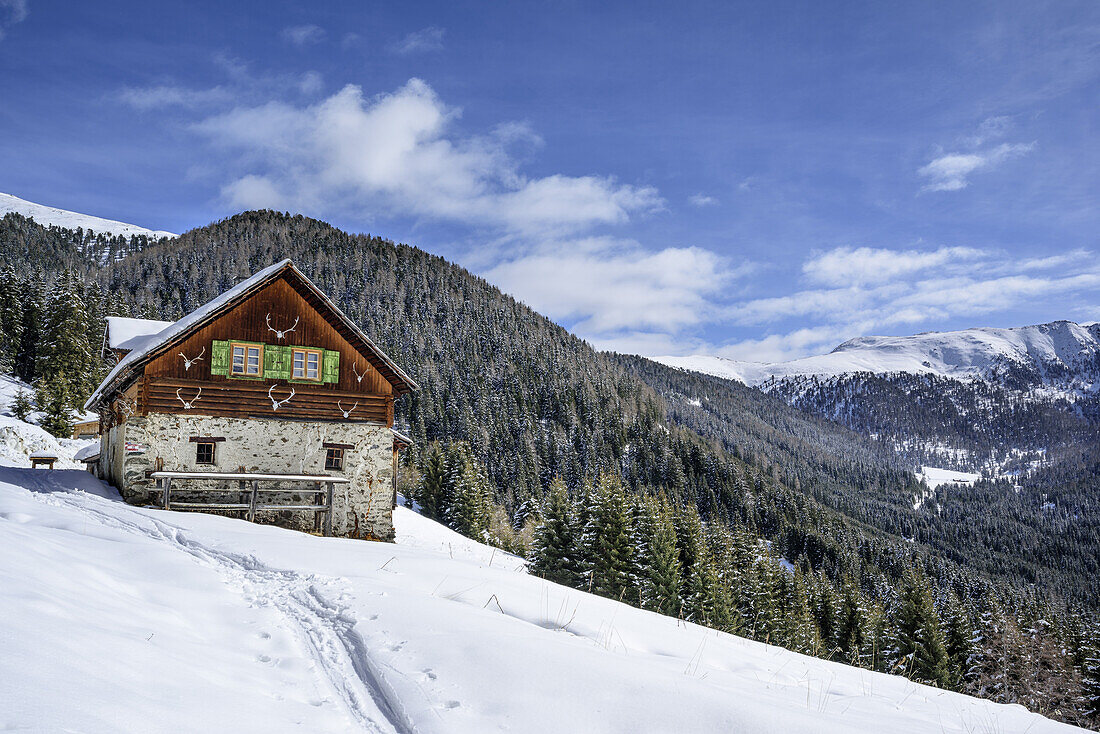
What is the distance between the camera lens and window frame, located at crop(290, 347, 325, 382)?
22750 millimetres

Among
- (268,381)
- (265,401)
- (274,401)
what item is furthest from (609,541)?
(268,381)

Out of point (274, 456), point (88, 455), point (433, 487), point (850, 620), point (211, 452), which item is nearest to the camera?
point (211, 452)

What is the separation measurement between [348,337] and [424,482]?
154ft

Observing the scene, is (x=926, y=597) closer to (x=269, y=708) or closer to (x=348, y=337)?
(x=348, y=337)

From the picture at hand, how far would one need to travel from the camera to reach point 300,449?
73.5 feet

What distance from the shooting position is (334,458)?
75.5 ft

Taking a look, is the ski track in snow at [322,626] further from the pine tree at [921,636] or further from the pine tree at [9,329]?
the pine tree at [9,329]

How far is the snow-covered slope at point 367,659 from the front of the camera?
451 cm

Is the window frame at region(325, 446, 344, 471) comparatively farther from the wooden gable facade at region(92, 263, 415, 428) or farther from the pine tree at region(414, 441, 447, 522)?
the pine tree at region(414, 441, 447, 522)

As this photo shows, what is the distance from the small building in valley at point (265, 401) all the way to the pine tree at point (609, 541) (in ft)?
66.4

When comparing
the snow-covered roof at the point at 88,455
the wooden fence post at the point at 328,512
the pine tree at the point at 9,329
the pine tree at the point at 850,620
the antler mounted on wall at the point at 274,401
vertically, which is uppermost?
the pine tree at the point at 9,329

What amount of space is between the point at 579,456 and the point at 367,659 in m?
129

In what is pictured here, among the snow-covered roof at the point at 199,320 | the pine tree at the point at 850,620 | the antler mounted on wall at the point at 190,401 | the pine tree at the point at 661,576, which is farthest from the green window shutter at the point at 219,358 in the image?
the pine tree at the point at 850,620

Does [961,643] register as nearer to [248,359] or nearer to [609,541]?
[609,541]
